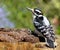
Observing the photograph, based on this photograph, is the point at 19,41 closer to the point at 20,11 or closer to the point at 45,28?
the point at 45,28

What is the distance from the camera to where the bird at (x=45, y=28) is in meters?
2.60

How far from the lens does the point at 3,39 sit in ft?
8.07

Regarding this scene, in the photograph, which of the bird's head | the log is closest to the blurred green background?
the bird's head

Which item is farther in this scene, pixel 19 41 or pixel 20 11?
pixel 20 11

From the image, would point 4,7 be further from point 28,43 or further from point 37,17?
point 28,43

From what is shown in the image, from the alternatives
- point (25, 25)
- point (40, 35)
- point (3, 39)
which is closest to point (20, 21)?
point (25, 25)

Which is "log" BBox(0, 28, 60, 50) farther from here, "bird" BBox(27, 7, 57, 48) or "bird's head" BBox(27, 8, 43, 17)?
"bird's head" BBox(27, 8, 43, 17)

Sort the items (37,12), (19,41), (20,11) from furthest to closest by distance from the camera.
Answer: (20,11) → (37,12) → (19,41)

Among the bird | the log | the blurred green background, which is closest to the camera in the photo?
the log

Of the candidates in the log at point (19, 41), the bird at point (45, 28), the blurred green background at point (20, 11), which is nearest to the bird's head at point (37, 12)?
the bird at point (45, 28)

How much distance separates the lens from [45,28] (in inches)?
111

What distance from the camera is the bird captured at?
2601 mm

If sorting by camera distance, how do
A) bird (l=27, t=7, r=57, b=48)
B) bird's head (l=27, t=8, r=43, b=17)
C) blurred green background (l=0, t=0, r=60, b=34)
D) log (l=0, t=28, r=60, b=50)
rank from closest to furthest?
log (l=0, t=28, r=60, b=50) < bird (l=27, t=7, r=57, b=48) < bird's head (l=27, t=8, r=43, b=17) < blurred green background (l=0, t=0, r=60, b=34)

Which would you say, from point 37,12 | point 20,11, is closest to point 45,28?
point 37,12
